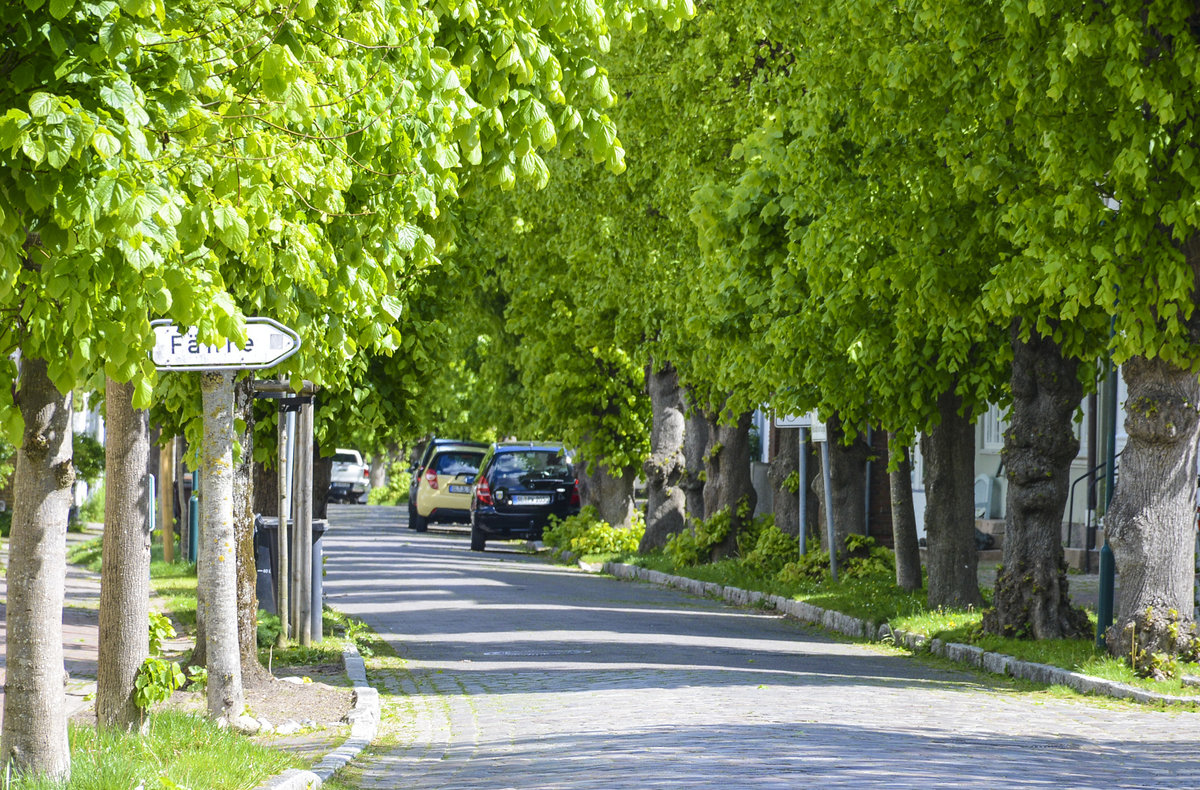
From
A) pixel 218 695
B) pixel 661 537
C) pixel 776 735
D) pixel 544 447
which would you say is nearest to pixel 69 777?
pixel 218 695

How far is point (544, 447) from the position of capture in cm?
3431

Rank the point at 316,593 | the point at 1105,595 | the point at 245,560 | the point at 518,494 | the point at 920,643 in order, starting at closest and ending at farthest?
the point at 245,560 → the point at 1105,595 → the point at 316,593 → the point at 920,643 → the point at 518,494

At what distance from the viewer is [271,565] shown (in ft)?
49.0

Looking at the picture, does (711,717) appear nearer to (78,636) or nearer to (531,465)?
(78,636)

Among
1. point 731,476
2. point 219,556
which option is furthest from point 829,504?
point 219,556

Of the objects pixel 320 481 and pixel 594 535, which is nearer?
pixel 320 481

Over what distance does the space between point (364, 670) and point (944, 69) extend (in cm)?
671

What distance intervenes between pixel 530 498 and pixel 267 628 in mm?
19123

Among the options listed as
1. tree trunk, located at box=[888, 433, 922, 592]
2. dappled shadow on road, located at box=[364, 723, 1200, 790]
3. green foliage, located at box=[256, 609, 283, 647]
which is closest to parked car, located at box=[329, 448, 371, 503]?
tree trunk, located at box=[888, 433, 922, 592]

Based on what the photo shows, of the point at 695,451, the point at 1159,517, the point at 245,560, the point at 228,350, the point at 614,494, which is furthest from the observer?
the point at 614,494

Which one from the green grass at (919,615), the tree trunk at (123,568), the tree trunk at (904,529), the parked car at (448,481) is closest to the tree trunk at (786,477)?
the green grass at (919,615)

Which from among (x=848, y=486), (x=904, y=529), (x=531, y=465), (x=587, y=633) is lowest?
(x=587, y=633)

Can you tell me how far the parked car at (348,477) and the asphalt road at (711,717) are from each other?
4590 centimetres

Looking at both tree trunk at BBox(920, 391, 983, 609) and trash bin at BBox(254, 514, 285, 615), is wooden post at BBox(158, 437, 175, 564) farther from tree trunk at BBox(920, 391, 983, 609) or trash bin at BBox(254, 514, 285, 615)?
tree trunk at BBox(920, 391, 983, 609)
